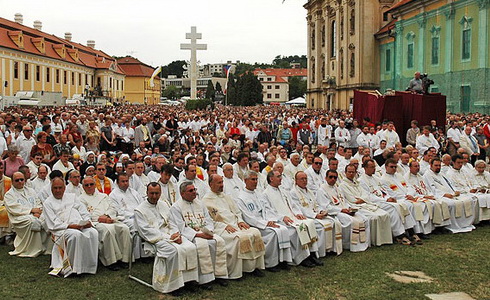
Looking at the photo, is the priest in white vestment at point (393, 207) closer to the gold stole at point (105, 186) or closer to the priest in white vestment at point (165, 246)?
the priest in white vestment at point (165, 246)

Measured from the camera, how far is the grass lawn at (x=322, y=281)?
6492 mm

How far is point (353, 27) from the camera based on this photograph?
48062mm

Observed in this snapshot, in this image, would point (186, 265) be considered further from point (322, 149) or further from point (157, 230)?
point (322, 149)

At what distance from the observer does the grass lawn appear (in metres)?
6.49

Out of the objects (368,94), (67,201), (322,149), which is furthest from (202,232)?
(368,94)

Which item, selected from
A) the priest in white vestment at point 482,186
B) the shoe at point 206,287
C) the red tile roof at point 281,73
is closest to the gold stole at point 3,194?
the shoe at point 206,287

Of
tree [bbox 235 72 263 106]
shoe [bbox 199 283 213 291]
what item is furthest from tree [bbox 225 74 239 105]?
shoe [bbox 199 283 213 291]

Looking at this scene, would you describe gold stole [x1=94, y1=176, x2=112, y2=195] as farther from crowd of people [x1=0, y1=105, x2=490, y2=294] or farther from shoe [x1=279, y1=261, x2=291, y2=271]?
shoe [x1=279, y1=261, x2=291, y2=271]

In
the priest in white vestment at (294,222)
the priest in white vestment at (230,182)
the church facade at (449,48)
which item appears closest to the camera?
the priest in white vestment at (294,222)

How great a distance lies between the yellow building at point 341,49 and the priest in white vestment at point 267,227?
40.0 metres

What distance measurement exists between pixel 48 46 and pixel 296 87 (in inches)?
2507

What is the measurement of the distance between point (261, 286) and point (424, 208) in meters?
4.09

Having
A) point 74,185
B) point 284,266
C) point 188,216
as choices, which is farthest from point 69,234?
point 284,266

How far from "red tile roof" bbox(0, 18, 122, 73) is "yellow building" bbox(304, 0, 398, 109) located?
28.8 meters
